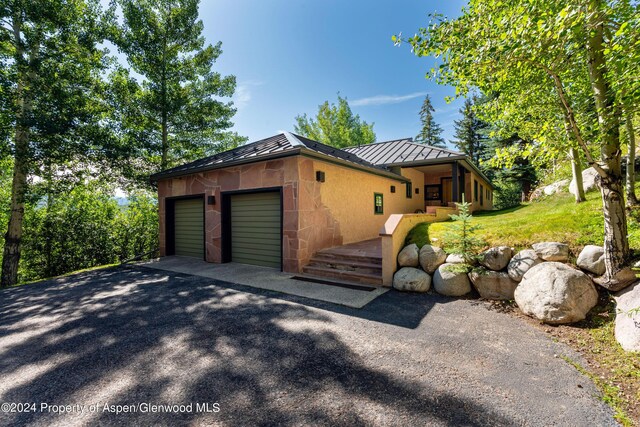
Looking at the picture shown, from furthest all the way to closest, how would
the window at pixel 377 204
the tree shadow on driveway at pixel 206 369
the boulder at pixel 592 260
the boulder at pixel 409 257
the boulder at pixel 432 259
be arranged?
the window at pixel 377 204, the boulder at pixel 409 257, the boulder at pixel 432 259, the boulder at pixel 592 260, the tree shadow on driveway at pixel 206 369

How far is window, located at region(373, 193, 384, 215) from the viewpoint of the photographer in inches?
382

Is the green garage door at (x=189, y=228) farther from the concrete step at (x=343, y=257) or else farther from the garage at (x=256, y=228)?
the concrete step at (x=343, y=257)

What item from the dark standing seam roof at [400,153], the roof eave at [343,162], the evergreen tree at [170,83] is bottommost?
the roof eave at [343,162]

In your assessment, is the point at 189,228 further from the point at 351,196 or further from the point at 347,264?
the point at 347,264

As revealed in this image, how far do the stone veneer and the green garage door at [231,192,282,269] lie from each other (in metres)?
0.40

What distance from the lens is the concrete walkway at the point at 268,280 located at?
4723 mm

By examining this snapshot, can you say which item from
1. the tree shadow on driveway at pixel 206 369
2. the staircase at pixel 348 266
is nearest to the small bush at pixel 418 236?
the staircase at pixel 348 266

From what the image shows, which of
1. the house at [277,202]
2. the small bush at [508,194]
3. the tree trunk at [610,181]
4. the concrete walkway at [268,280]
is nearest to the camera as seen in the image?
the tree trunk at [610,181]

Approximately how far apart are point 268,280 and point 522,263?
5.11m

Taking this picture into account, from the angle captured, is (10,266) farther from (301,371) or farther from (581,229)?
(581,229)

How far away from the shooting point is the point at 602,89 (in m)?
3.75

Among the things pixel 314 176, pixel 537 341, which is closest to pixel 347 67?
pixel 314 176

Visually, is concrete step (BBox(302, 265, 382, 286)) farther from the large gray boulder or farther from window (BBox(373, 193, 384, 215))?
window (BBox(373, 193, 384, 215))

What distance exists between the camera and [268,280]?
5957 millimetres
